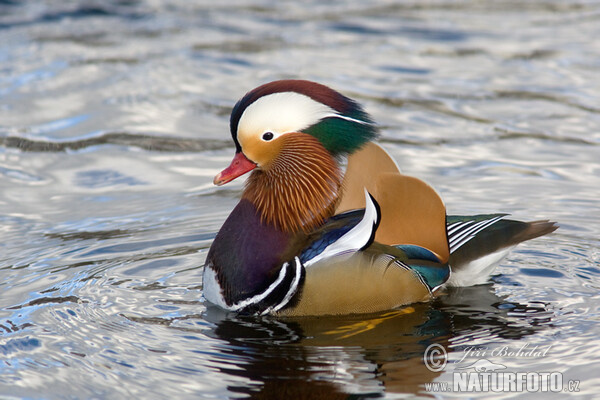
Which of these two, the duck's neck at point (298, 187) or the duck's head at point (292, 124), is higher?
the duck's head at point (292, 124)

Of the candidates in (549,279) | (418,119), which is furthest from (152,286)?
(418,119)

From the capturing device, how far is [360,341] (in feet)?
17.0

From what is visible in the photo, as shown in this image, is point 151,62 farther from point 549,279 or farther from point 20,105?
point 549,279

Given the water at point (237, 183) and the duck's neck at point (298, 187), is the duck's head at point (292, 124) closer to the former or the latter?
the duck's neck at point (298, 187)

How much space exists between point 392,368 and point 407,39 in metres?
8.83

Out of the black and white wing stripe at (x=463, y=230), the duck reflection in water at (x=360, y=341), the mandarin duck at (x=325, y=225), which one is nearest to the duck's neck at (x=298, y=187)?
the mandarin duck at (x=325, y=225)

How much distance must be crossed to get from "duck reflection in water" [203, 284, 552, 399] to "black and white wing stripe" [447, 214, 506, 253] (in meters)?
0.38

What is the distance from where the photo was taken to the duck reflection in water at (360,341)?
4652mm

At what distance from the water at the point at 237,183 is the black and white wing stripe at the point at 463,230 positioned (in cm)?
38

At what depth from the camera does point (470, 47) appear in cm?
1254

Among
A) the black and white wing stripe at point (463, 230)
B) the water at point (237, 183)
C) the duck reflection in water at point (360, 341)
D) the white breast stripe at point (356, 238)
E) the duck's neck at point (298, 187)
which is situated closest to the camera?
the duck reflection in water at point (360, 341)

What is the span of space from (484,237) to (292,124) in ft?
4.57

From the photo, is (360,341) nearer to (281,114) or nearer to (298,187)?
(298,187)

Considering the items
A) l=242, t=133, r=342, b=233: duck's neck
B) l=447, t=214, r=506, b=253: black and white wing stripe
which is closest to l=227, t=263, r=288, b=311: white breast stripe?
l=242, t=133, r=342, b=233: duck's neck
